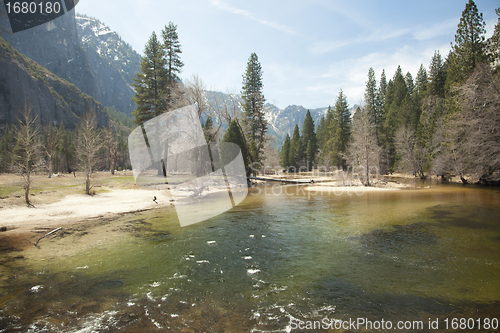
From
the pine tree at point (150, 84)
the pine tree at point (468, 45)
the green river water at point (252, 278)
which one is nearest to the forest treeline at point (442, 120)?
the pine tree at point (468, 45)

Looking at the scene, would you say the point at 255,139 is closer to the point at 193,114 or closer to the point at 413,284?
the point at 193,114

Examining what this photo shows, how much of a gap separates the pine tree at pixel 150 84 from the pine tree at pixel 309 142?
44313 mm

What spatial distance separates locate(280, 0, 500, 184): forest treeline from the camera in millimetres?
22109

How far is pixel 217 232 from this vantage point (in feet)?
35.2

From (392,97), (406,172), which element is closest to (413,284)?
(406,172)

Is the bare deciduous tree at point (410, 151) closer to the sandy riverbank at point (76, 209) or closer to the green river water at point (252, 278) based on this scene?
the green river water at point (252, 278)

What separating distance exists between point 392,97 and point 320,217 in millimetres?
49712

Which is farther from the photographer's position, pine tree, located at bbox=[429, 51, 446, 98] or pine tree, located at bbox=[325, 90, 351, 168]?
pine tree, located at bbox=[325, 90, 351, 168]

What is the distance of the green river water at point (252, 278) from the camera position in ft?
14.8

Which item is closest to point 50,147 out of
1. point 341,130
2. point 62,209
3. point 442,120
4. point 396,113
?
point 62,209

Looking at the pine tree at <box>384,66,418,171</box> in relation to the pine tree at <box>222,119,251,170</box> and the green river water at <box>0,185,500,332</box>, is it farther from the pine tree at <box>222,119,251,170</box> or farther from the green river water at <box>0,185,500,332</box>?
the green river water at <box>0,185,500,332</box>

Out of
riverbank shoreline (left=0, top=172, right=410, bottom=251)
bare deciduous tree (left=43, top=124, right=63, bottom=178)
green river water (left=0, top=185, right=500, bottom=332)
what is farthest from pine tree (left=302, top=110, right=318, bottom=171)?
green river water (left=0, top=185, right=500, bottom=332)

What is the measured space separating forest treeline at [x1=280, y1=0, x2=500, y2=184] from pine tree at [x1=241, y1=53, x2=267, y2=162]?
15.4 meters

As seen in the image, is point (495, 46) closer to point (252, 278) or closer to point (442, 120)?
point (442, 120)
